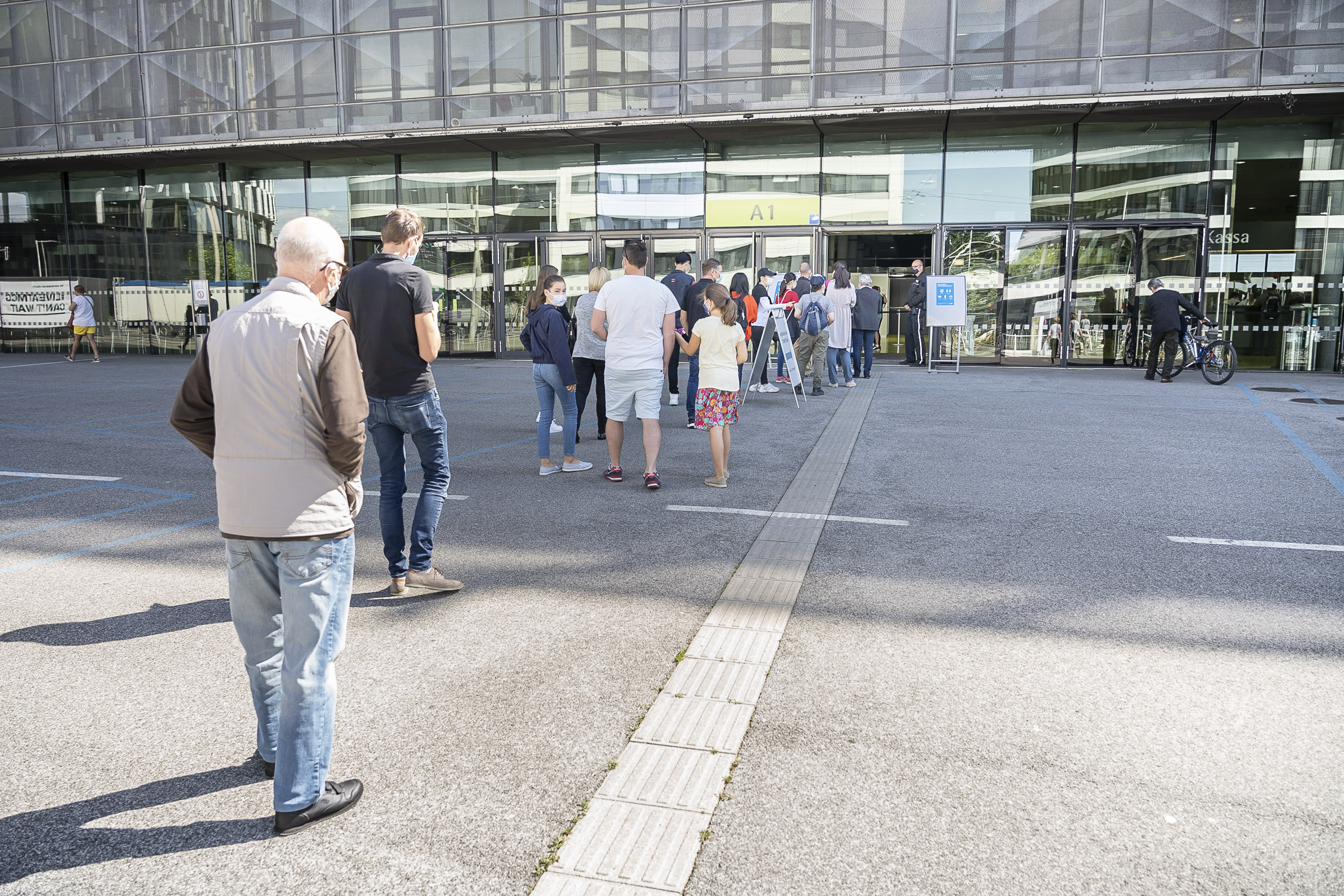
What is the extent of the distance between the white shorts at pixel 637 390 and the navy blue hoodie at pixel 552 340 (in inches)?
24.5

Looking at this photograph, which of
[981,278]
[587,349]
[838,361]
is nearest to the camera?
[587,349]

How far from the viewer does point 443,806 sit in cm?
300

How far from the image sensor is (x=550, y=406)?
8.21 metres

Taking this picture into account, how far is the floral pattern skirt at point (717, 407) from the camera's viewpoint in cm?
762

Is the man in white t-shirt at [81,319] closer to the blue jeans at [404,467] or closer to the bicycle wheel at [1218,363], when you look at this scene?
the blue jeans at [404,467]

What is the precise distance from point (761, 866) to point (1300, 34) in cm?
1945

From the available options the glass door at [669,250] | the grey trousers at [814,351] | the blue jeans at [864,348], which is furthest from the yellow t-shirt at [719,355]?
the glass door at [669,250]

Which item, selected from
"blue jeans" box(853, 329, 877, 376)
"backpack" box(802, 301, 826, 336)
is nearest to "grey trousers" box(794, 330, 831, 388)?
"backpack" box(802, 301, 826, 336)

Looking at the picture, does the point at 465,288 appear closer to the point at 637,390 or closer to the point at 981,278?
the point at 981,278

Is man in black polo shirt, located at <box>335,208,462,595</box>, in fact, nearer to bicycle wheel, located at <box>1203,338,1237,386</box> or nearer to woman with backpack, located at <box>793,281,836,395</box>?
woman with backpack, located at <box>793,281,836,395</box>

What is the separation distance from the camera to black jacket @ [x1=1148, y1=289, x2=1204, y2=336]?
15914 millimetres

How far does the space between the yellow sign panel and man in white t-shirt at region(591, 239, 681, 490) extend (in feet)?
45.1

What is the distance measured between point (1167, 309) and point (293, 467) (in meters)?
16.4

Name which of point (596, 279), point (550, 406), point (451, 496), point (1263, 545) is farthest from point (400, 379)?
point (1263, 545)
